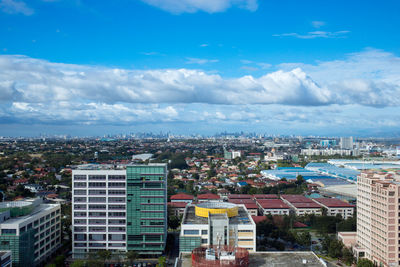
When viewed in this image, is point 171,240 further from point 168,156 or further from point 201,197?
point 168,156

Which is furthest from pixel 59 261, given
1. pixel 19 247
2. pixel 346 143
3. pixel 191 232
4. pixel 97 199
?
pixel 346 143

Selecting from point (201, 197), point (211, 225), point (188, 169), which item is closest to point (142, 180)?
point (211, 225)

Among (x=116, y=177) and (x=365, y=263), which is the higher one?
(x=116, y=177)

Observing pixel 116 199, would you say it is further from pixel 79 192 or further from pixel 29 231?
pixel 29 231

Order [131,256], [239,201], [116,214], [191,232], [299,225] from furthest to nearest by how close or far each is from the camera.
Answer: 1. [239,201]
2. [299,225]
3. [116,214]
4. [131,256]
5. [191,232]

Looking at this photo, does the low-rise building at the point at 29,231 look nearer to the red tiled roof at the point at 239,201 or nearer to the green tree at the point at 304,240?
the green tree at the point at 304,240

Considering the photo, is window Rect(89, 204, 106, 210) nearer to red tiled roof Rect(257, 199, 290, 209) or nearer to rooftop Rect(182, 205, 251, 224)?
rooftop Rect(182, 205, 251, 224)

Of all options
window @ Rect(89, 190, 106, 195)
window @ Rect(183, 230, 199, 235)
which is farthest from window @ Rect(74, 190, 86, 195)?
window @ Rect(183, 230, 199, 235)
